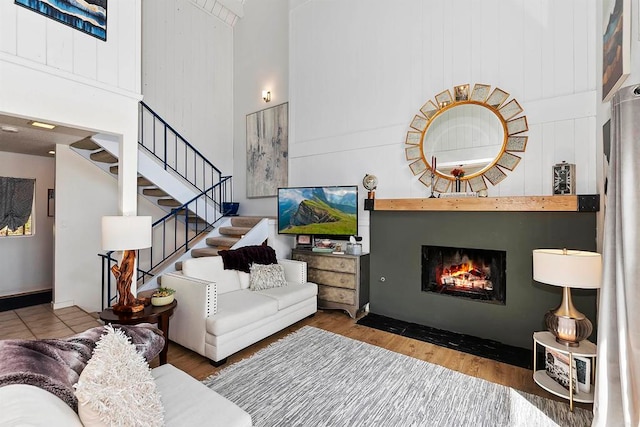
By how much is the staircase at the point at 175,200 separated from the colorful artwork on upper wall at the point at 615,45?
3.85 metres

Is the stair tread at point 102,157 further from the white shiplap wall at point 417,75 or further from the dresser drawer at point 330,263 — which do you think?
the dresser drawer at point 330,263

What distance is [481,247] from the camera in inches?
124

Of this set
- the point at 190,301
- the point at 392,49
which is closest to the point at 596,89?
the point at 392,49

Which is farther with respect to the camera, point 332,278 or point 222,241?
point 222,241

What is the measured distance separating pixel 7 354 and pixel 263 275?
8.28 ft

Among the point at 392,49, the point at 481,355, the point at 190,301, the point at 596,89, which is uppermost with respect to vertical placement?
the point at 392,49

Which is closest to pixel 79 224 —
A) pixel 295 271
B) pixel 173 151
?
pixel 173 151

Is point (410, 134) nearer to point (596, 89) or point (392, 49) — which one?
point (392, 49)

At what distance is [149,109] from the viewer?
4910 mm

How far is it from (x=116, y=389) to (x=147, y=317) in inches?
57.0

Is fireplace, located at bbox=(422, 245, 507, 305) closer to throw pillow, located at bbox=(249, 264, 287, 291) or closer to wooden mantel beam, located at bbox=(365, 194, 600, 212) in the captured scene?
wooden mantel beam, located at bbox=(365, 194, 600, 212)

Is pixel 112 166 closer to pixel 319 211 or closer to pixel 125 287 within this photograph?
pixel 125 287

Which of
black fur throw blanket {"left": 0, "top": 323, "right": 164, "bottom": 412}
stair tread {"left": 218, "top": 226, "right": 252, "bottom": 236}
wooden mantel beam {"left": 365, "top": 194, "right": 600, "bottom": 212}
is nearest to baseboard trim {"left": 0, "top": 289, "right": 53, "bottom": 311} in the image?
stair tread {"left": 218, "top": 226, "right": 252, "bottom": 236}

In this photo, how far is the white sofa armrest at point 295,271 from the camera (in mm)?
3762
